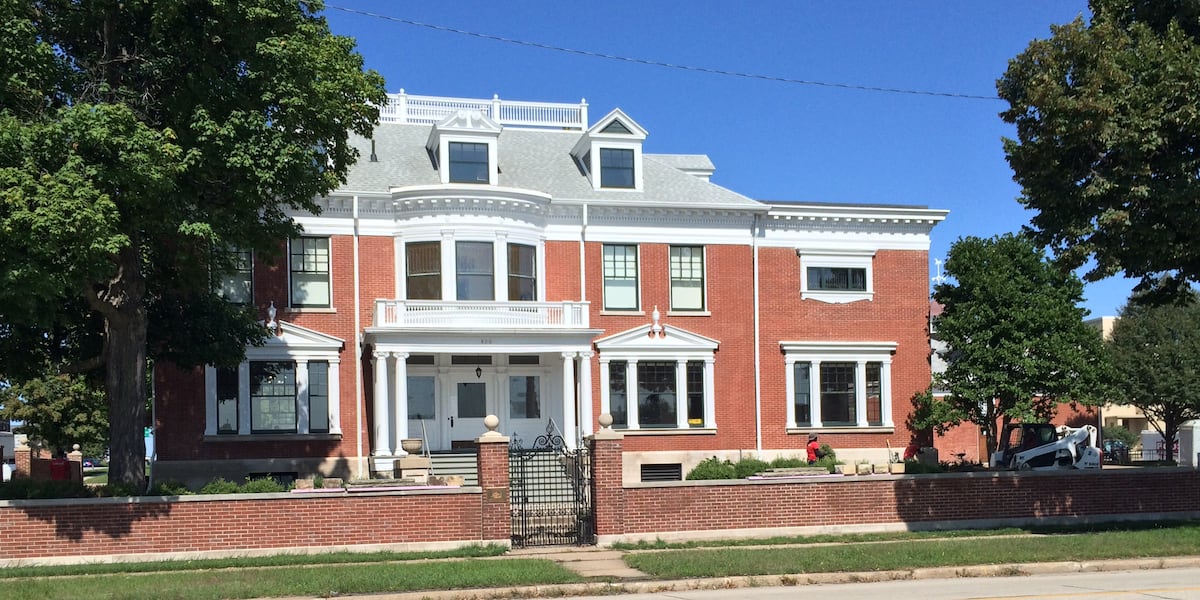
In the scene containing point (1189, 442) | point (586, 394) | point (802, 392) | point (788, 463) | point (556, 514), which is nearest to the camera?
point (556, 514)

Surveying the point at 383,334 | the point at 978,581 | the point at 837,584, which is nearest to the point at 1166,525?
the point at 978,581

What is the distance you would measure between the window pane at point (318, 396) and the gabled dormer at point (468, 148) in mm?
6508

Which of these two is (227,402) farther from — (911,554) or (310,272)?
(911,554)

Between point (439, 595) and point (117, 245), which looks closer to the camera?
point (439, 595)

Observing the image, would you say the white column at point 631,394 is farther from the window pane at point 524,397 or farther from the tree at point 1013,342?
the tree at point 1013,342

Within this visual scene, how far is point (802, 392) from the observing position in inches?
1352

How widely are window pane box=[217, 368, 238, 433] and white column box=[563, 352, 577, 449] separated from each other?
891cm

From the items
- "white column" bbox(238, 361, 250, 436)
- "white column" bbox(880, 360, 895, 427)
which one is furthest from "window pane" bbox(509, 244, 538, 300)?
"white column" bbox(880, 360, 895, 427)

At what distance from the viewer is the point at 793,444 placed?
3391cm

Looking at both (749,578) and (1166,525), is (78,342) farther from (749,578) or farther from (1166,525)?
(1166,525)

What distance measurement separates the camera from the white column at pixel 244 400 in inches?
1187

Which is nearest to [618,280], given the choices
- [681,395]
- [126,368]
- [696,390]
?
[681,395]

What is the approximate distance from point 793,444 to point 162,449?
18.0 m

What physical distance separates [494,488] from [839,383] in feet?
56.0
